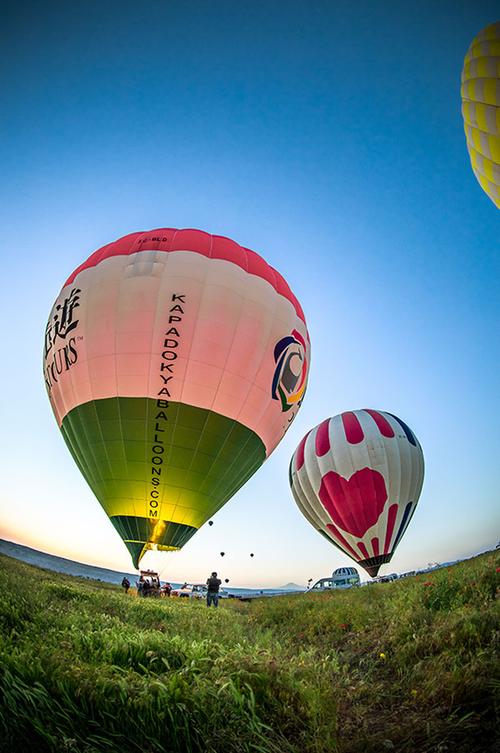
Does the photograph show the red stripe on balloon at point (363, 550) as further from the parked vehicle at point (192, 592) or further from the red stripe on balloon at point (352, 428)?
the parked vehicle at point (192, 592)

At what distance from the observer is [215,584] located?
12008 mm

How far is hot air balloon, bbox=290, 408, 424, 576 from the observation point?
53.5ft

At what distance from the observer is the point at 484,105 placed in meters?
7.26

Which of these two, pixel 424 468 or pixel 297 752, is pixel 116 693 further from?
pixel 424 468

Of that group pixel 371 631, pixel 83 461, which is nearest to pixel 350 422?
pixel 83 461

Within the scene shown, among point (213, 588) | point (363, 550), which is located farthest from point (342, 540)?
point (213, 588)

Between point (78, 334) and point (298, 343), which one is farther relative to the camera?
point (298, 343)

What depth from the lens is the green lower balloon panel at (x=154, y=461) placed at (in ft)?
33.2

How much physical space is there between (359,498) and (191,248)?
39.2ft

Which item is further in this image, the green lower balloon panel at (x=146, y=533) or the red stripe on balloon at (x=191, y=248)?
the red stripe on balloon at (x=191, y=248)

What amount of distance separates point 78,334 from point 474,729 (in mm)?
10882

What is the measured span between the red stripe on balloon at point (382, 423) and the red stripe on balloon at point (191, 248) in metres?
7.80

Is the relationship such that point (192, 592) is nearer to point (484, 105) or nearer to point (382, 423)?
point (382, 423)

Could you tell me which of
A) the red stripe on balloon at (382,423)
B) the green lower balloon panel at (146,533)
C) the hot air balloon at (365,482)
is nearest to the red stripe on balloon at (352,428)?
the hot air balloon at (365,482)
